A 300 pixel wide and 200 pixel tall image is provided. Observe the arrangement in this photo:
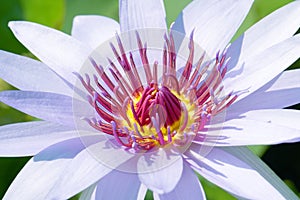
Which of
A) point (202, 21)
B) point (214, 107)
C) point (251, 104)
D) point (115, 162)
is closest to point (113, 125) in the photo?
point (115, 162)

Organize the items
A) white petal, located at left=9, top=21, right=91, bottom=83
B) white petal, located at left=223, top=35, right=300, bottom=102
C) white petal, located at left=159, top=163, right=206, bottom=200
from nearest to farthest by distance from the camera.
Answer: white petal, located at left=159, top=163, right=206, bottom=200
white petal, located at left=223, top=35, right=300, bottom=102
white petal, located at left=9, top=21, right=91, bottom=83

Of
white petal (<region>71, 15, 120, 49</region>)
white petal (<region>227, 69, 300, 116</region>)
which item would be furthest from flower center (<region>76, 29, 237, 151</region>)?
white petal (<region>71, 15, 120, 49</region>)

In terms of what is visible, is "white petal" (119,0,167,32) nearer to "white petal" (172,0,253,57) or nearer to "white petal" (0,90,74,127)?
"white petal" (172,0,253,57)

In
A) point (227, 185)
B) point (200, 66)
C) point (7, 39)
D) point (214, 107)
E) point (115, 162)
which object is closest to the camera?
point (227, 185)

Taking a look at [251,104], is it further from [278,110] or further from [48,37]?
[48,37]

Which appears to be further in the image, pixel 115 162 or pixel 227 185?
pixel 115 162

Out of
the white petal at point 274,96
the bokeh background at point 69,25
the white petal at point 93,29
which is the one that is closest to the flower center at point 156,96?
the white petal at point 274,96
